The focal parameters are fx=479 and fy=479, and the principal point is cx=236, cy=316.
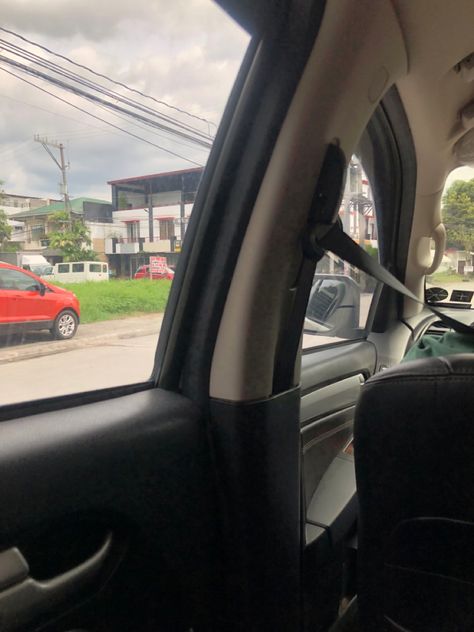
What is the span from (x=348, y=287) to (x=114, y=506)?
1.67m

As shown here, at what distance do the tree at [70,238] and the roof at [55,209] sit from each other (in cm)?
1

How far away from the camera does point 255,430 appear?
1.26 meters

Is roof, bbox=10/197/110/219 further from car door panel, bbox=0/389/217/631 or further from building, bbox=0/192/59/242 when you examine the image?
car door panel, bbox=0/389/217/631

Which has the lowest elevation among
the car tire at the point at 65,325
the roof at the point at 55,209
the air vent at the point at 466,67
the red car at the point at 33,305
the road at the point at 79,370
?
the road at the point at 79,370

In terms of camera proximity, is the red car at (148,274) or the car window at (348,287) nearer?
the red car at (148,274)

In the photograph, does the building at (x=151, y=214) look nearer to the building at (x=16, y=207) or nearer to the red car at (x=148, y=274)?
the red car at (x=148, y=274)

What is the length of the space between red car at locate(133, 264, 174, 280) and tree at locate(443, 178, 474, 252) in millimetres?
1961

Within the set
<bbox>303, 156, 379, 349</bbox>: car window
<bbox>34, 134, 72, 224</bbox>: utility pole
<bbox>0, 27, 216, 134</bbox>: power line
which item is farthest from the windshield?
<bbox>34, 134, 72, 224</bbox>: utility pole

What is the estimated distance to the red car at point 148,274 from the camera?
1341mm

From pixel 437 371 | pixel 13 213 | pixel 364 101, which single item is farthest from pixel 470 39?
pixel 13 213

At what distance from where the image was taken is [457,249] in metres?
2.79

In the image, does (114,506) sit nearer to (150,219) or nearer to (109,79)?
(150,219)

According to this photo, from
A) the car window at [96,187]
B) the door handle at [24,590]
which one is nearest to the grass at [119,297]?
the car window at [96,187]

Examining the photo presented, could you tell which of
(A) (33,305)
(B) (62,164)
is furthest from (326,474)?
(B) (62,164)
